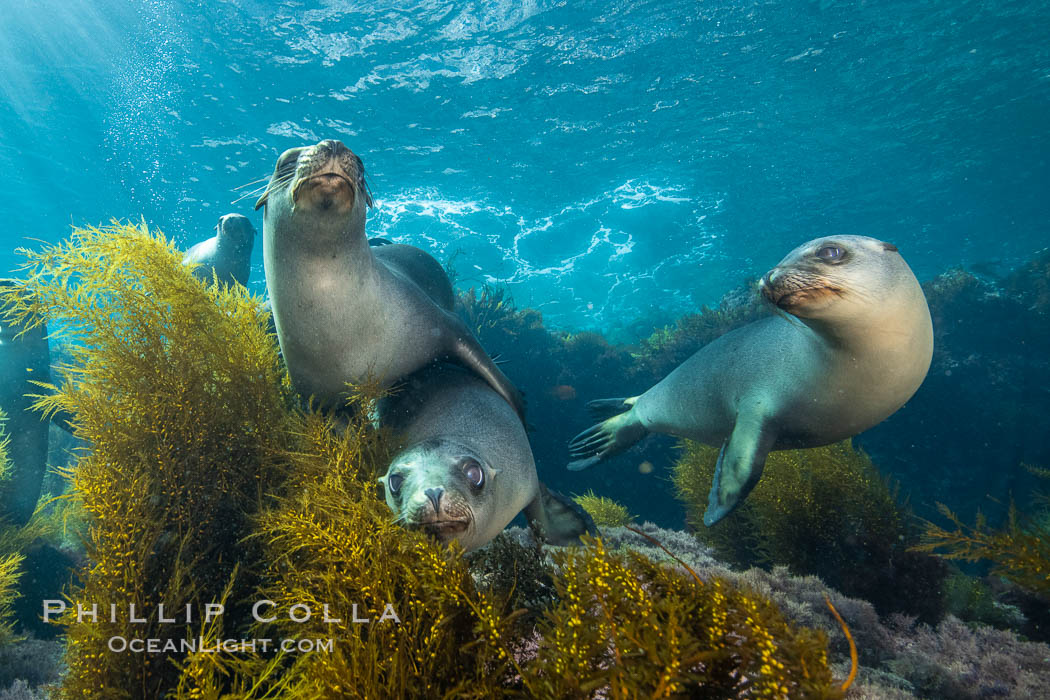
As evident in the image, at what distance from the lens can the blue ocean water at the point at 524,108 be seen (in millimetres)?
12703

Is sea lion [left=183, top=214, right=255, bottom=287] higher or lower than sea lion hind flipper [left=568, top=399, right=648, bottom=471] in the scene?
higher

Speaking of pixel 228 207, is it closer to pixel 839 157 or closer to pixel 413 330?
pixel 413 330

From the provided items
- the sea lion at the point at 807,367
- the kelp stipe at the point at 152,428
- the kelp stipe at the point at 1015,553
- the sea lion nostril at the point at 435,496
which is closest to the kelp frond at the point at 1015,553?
the kelp stipe at the point at 1015,553

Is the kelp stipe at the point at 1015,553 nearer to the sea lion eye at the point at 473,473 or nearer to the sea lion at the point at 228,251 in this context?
the sea lion eye at the point at 473,473

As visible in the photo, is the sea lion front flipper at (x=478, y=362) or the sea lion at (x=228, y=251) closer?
the sea lion front flipper at (x=478, y=362)

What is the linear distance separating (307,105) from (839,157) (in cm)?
2478

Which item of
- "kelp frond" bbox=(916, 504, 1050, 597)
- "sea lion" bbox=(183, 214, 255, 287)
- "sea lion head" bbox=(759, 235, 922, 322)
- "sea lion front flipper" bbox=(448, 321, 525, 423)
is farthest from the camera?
"sea lion" bbox=(183, 214, 255, 287)

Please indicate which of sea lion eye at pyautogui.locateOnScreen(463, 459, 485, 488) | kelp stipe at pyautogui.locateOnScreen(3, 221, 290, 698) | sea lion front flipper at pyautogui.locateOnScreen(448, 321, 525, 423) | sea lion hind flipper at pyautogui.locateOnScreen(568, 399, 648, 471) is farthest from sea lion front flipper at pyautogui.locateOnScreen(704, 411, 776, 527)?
kelp stipe at pyautogui.locateOnScreen(3, 221, 290, 698)

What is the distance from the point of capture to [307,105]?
1520 centimetres

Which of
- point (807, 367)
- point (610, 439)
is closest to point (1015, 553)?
point (807, 367)

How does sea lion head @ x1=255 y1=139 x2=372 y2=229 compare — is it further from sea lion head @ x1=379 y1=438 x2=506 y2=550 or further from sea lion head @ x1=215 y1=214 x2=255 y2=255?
sea lion head @ x1=215 y1=214 x2=255 y2=255

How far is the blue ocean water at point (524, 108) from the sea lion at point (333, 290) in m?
12.3

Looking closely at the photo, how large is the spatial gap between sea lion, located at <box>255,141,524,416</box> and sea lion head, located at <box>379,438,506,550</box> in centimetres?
87

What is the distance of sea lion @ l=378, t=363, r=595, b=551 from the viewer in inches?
82.8
